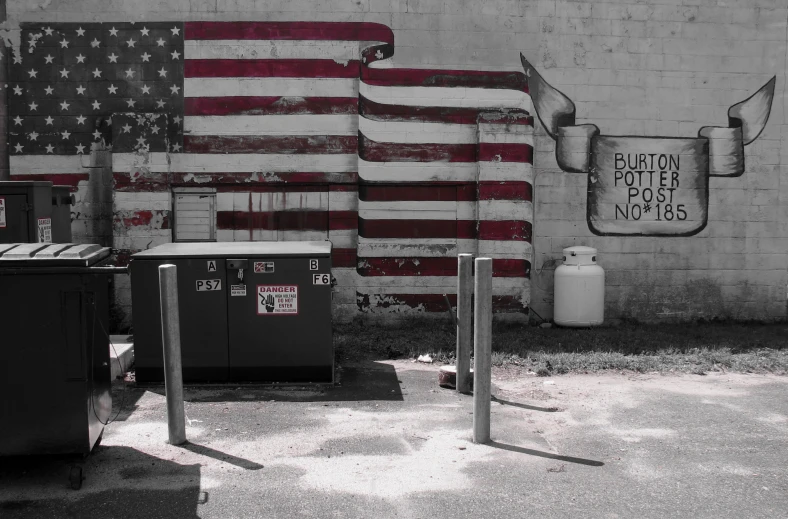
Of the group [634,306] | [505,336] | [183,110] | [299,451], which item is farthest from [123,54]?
[634,306]

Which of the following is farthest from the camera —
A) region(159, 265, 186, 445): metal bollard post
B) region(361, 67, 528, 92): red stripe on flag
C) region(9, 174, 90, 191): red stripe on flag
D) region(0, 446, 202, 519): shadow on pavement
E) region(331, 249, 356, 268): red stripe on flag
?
region(331, 249, 356, 268): red stripe on flag

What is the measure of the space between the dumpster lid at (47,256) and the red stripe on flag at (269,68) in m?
5.51

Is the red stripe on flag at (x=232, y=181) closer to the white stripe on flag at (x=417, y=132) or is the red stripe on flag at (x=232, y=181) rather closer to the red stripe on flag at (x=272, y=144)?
the red stripe on flag at (x=272, y=144)

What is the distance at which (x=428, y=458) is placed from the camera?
475 cm

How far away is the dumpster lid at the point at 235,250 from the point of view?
6410 millimetres

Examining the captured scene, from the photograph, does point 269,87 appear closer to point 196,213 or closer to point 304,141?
point 304,141

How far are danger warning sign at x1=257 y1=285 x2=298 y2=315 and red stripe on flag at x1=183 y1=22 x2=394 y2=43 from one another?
4415 mm

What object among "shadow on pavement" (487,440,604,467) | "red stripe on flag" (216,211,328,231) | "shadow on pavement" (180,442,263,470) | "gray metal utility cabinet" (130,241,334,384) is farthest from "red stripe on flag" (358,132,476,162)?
"shadow on pavement" (180,442,263,470)

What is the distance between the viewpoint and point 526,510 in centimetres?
399

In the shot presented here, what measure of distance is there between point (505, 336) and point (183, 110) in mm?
5060

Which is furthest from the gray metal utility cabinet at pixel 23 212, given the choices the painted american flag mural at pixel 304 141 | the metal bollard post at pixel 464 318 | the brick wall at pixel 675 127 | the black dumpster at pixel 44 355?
the brick wall at pixel 675 127

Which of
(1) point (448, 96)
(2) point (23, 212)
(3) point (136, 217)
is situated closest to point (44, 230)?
(2) point (23, 212)

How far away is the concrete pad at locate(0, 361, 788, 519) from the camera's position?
406 cm

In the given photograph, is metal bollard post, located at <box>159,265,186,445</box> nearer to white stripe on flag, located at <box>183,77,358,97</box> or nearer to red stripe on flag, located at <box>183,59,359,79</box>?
white stripe on flag, located at <box>183,77,358,97</box>
